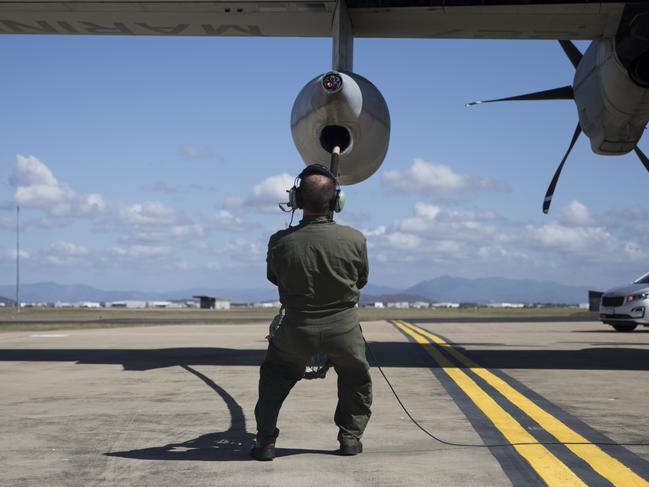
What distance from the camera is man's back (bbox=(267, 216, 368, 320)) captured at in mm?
5332

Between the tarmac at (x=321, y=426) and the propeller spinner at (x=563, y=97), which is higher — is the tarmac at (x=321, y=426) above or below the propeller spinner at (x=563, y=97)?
below

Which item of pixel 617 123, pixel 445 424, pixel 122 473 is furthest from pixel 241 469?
pixel 617 123

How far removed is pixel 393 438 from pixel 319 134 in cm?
654

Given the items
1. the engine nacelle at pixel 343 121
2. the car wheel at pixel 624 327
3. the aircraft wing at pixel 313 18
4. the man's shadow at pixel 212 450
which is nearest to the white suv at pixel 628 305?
the car wheel at pixel 624 327

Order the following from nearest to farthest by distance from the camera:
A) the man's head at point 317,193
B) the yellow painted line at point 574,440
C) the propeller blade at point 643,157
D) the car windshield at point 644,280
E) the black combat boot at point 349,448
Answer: the yellow painted line at point 574,440
the black combat boot at point 349,448
the man's head at point 317,193
the propeller blade at point 643,157
the car windshield at point 644,280

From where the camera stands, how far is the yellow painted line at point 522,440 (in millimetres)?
4695

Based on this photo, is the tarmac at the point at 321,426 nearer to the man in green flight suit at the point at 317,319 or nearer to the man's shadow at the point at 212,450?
the man's shadow at the point at 212,450

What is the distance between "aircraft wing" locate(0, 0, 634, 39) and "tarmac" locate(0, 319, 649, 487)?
516 centimetres

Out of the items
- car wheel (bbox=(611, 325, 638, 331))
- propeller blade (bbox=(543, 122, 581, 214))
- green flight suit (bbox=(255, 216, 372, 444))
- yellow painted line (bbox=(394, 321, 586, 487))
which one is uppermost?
propeller blade (bbox=(543, 122, 581, 214))

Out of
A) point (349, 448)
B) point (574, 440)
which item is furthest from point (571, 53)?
point (349, 448)

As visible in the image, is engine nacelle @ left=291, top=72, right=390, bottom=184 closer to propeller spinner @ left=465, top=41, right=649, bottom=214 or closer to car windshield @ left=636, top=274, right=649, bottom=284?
propeller spinner @ left=465, top=41, right=649, bottom=214

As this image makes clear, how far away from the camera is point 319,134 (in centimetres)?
Result: 1182

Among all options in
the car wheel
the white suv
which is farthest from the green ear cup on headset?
the car wheel

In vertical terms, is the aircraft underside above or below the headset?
above
